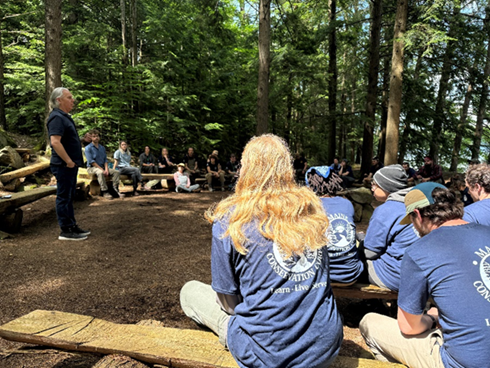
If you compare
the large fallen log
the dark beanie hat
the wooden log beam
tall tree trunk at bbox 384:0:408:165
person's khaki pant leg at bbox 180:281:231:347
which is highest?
tall tree trunk at bbox 384:0:408:165

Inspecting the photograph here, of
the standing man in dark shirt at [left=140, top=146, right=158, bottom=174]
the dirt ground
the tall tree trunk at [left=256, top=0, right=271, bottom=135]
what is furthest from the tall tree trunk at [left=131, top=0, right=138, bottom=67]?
the dirt ground

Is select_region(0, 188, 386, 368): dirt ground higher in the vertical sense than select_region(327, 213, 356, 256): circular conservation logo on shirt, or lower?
lower

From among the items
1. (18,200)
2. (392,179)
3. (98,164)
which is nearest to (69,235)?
(18,200)

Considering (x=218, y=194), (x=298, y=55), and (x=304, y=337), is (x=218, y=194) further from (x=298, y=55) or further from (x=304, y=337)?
(x=304, y=337)

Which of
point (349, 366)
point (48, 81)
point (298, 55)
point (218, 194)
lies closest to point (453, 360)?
point (349, 366)

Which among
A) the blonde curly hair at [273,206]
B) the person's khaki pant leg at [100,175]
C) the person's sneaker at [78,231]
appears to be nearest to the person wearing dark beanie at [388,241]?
the blonde curly hair at [273,206]

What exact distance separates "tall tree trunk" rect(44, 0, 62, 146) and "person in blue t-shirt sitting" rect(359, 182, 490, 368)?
940 cm

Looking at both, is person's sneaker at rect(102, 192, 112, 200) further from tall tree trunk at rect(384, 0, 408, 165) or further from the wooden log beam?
tall tree trunk at rect(384, 0, 408, 165)

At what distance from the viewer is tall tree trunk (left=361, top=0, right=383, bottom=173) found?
12039 mm

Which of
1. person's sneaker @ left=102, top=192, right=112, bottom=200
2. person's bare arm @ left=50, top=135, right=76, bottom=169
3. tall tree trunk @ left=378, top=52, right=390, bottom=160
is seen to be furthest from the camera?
tall tree trunk @ left=378, top=52, right=390, bottom=160

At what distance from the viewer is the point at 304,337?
4.58ft

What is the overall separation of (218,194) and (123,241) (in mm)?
5063

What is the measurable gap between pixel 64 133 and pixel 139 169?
5178 millimetres

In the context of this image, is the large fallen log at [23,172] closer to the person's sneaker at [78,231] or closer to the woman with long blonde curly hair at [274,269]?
the person's sneaker at [78,231]
